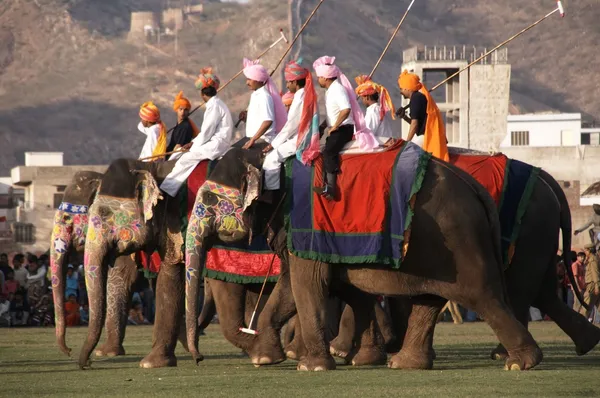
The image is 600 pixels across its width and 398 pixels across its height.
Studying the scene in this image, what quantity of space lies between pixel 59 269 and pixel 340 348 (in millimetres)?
3376

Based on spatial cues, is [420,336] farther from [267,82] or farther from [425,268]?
[267,82]

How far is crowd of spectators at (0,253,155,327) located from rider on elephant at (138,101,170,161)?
10.1 m

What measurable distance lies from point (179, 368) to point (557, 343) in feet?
23.2

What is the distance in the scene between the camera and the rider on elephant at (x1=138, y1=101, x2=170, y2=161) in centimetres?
2135

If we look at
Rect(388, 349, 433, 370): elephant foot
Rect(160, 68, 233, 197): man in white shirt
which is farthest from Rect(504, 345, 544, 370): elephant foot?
Rect(160, 68, 233, 197): man in white shirt

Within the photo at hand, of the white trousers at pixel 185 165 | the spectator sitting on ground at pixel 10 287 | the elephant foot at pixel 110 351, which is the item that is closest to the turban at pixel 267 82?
the white trousers at pixel 185 165

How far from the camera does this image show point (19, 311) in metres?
32.5

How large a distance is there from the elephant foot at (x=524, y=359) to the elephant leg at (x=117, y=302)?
602 cm

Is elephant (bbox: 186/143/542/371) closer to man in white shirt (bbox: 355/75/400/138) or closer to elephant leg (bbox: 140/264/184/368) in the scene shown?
elephant leg (bbox: 140/264/184/368)

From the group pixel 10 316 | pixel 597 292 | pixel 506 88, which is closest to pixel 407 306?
pixel 597 292

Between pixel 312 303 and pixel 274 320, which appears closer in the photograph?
pixel 312 303

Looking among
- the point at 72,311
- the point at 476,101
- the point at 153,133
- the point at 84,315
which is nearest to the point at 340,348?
the point at 153,133

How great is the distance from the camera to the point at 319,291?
17.1 metres

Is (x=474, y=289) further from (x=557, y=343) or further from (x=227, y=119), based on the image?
(x=557, y=343)
